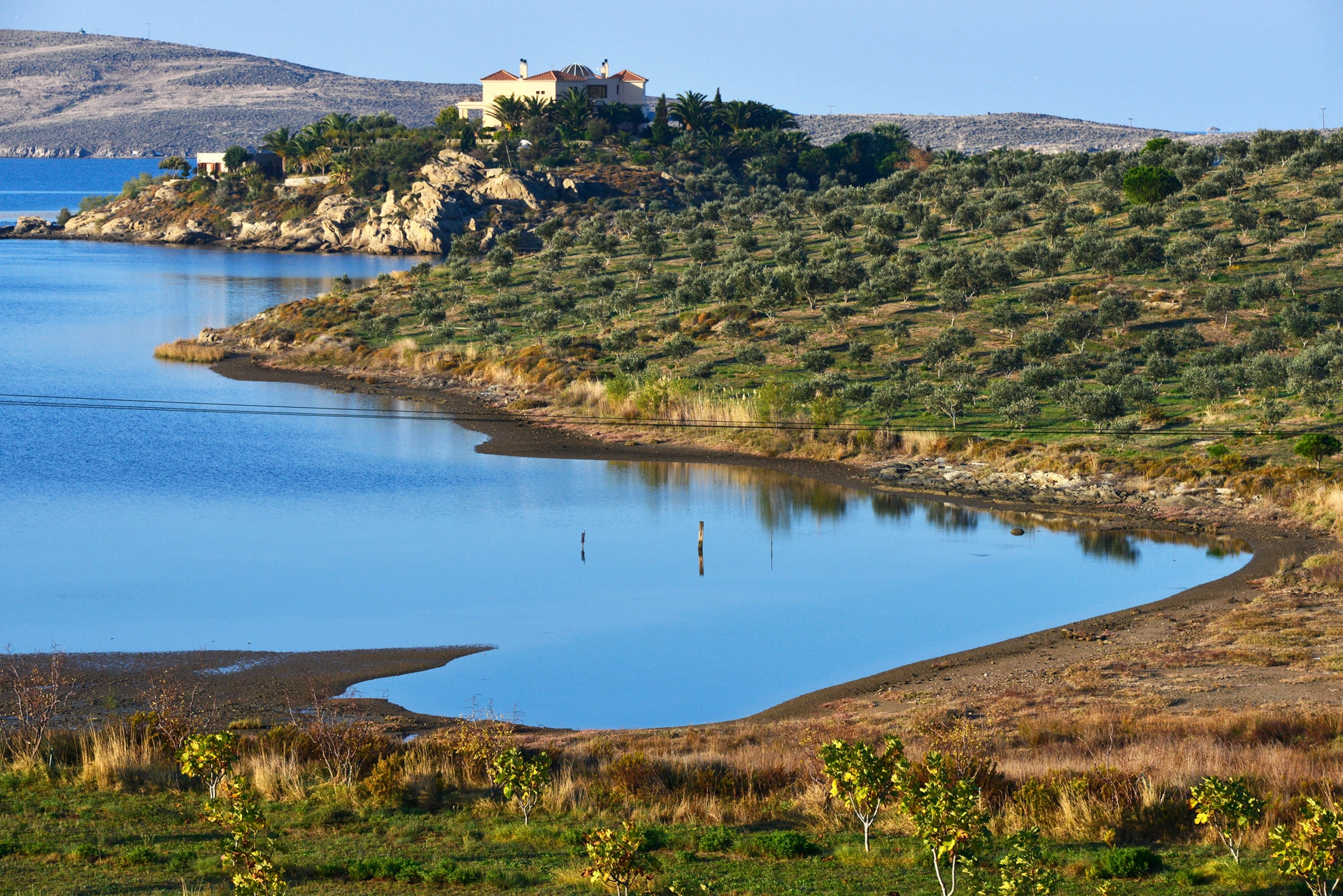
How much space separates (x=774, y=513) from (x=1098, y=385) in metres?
19.5

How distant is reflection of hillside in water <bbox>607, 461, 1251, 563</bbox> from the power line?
3546 mm

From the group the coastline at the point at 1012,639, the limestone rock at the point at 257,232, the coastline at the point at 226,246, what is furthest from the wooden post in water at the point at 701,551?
the limestone rock at the point at 257,232

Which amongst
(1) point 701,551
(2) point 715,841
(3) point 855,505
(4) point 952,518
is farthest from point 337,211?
(2) point 715,841

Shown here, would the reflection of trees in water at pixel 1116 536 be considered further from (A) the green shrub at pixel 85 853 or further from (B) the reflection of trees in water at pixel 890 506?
(A) the green shrub at pixel 85 853

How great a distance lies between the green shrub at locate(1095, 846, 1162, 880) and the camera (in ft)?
54.9

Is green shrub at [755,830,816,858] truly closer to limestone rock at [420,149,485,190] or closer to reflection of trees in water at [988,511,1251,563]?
reflection of trees in water at [988,511,1251,563]

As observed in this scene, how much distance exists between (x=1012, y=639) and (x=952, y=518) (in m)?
15.0

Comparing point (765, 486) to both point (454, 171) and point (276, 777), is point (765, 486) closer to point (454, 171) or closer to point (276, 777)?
point (276, 777)

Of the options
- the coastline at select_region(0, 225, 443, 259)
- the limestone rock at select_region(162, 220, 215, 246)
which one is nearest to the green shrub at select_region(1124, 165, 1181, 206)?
the coastline at select_region(0, 225, 443, 259)

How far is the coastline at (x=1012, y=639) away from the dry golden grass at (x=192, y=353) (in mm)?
19950

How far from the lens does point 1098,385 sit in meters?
61.9

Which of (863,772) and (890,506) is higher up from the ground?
(863,772)

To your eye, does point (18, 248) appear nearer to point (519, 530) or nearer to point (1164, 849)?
point (519, 530)

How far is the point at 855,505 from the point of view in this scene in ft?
175
